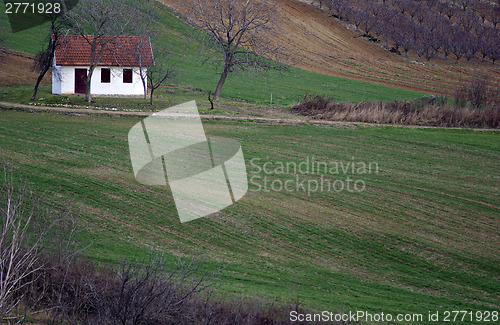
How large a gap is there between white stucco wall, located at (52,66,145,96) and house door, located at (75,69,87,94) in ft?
0.74

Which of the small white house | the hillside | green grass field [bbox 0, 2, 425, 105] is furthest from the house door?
the hillside

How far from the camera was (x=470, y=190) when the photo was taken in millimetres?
20906

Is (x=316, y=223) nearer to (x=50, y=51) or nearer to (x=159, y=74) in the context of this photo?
(x=159, y=74)

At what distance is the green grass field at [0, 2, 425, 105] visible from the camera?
44.5 m

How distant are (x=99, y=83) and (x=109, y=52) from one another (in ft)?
9.03

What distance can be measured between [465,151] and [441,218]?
11.1m

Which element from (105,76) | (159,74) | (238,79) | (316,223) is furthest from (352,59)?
(316,223)

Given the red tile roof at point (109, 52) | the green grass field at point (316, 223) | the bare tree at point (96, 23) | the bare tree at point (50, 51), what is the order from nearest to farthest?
the green grass field at point (316, 223) < the bare tree at point (96, 23) < the bare tree at point (50, 51) < the red tile roof at point (109, 52)

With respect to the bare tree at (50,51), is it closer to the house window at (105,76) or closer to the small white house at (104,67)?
the small white house at (104,67)

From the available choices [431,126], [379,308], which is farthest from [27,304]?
[431,126]

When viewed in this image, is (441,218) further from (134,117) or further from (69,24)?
(69,24)

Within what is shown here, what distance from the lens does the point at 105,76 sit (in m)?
38.9

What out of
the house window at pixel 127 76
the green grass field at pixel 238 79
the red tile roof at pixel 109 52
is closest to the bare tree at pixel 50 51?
the red tile roof at pixel 109 52

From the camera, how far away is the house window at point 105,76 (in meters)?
38.8
